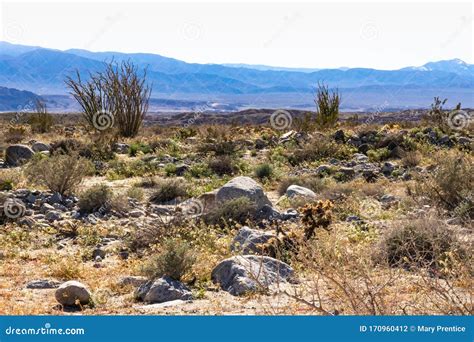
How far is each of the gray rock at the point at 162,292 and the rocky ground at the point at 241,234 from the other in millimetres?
14

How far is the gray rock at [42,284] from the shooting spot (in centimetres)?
575

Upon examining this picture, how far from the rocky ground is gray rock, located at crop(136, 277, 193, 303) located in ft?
0.04

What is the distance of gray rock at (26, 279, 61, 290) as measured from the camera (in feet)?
18.9

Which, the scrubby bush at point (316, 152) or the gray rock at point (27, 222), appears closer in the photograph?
the gray rock at point (27, 222)

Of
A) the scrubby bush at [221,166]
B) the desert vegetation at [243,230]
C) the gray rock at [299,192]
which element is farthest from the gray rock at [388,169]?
the scrubby bush at [221,166]

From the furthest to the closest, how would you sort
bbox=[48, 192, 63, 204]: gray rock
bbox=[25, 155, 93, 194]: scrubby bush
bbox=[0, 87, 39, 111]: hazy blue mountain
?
bbox=[0, 87, 39, 111]: hazy blue mountain → bbox=[25, 155, 93, 194]: scrubby bush → bbox=[48, 192, 63, 204]: gray rock

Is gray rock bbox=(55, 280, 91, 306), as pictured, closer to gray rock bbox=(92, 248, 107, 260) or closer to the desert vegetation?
the desert vegetation

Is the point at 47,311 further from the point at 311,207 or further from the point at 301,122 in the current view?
the point at 301,122

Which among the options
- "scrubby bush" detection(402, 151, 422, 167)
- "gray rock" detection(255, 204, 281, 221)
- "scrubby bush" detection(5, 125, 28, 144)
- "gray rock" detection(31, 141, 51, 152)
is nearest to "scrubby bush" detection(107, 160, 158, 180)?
"gray rock" detection(31, 141, 51, 152)

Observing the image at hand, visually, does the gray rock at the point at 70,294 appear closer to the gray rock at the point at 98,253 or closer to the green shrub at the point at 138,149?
the gray rock at the point at 98,253

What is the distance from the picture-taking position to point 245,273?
5.47m

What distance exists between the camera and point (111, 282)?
19.0ft

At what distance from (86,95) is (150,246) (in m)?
15.2

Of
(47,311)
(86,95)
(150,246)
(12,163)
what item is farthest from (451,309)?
(86,95)
